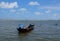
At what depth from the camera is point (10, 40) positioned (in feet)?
102

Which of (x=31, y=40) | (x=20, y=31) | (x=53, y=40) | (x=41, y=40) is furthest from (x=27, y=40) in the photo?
(x=20, y=31)

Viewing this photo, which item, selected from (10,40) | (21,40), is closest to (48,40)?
(21,40)

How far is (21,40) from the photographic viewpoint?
103ft

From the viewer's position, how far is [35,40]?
103ft

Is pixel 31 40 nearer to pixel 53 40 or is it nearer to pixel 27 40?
pixel 27 40

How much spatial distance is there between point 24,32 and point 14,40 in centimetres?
990

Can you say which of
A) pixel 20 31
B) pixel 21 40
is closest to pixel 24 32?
pixel 20 31

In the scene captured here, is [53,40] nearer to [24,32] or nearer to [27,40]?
[27,40]

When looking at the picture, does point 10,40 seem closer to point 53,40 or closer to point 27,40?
point 27,40

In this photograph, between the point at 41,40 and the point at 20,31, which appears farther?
the point at 20,31

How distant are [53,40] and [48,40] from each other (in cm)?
102

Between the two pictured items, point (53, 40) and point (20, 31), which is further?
point (20, 31)

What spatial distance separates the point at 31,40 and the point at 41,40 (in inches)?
75.2

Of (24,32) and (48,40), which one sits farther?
(24,32)
